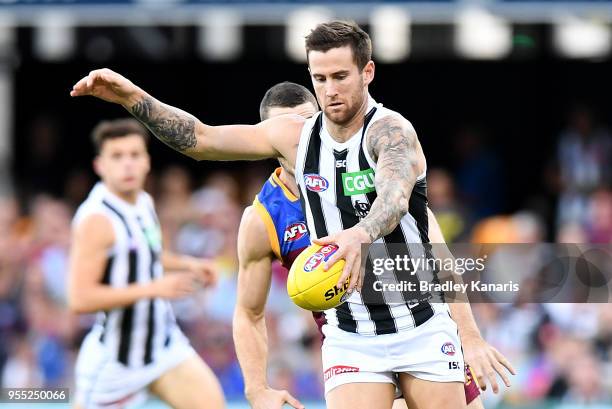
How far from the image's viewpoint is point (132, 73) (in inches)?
632

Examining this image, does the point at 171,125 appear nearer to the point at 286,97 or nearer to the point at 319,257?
the point at 286,97

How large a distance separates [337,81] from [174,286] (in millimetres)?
2517

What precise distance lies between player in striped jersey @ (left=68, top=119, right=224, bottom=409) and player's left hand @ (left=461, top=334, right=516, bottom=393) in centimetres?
210

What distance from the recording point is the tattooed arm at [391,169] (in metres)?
4.68

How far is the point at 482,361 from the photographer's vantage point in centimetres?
566

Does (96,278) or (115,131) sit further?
(115,131)

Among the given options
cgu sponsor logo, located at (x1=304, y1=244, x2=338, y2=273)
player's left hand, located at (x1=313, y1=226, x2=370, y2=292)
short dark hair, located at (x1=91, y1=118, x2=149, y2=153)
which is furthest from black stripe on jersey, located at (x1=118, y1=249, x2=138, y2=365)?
player's left hand, located at (x1=313, y1=226, x2=370, y2=292)

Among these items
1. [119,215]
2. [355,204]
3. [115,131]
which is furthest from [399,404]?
[115,131]

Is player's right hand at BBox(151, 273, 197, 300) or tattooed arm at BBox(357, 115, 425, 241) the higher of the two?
tattooed arm at BBox(357, 115, 425, 241)

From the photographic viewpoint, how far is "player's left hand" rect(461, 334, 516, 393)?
5629 millimetres

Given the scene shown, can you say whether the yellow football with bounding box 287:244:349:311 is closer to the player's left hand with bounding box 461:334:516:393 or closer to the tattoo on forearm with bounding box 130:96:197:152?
the tattoo on forearm with bounding box 130:96:197:152

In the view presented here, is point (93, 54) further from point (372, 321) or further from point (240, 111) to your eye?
point (372, 321)

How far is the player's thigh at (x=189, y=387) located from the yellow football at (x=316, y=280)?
272 cm

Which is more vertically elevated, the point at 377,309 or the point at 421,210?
the point at 421,210
